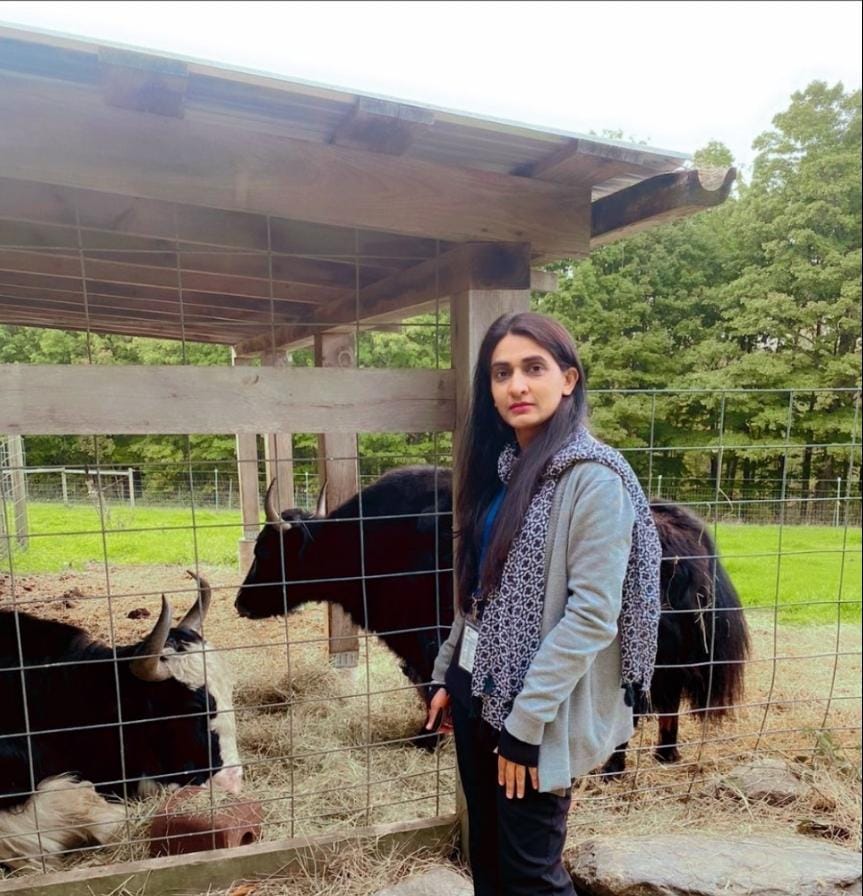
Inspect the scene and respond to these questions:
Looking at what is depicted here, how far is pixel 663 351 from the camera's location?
1404 centimetres

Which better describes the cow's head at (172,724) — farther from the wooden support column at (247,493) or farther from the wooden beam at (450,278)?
the wooden support column at (247,493)

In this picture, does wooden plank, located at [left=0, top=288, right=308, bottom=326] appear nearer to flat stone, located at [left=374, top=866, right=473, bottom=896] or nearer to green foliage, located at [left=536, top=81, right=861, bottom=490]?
flat stone, located at [left=374, top=866, right=473, bottom=896]

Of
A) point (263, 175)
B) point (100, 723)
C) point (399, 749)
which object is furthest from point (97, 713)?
point (263, 175)

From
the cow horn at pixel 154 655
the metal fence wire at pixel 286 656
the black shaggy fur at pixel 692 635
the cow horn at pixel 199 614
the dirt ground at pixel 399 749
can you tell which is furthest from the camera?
the black shaggy fur at pixel 692 635

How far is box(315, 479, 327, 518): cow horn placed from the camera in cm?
568

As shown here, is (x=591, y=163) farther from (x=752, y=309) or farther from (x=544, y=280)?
(x=752, y=309)

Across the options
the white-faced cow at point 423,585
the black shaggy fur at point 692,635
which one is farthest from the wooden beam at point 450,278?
the black shaggy fur at point 692,635

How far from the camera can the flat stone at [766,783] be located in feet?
11.2

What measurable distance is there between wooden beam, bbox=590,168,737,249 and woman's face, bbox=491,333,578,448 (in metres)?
1.08

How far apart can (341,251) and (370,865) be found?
9.15ft

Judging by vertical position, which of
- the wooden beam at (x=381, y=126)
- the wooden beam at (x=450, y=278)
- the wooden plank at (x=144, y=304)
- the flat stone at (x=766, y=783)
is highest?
the wooden beam at (x=381, y=126)

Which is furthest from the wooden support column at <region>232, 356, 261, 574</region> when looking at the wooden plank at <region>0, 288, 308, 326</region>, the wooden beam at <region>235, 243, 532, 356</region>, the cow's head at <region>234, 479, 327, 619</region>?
the wooden beam at <region>235, 243, 532, 356</region>

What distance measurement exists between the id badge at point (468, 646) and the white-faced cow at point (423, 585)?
143cm

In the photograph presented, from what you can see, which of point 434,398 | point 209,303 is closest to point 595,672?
point 434,398
